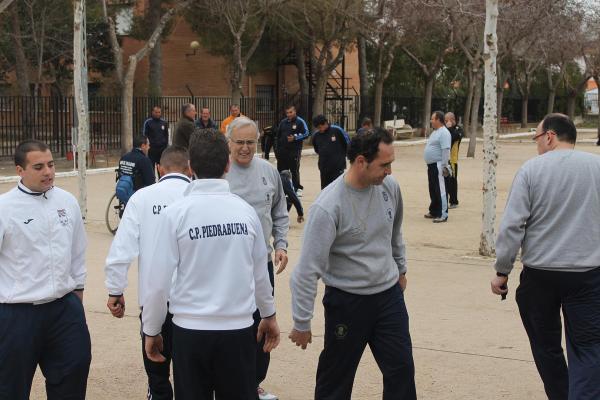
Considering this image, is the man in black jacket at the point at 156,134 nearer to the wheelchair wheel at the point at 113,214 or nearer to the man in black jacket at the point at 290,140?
the man in black jacket at the point at 290,140

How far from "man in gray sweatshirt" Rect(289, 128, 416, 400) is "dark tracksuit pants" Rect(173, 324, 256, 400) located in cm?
59

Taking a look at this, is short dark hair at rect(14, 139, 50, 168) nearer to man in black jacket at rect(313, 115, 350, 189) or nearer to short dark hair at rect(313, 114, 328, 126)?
short dark hair at rect(313, 114, 328, 126)

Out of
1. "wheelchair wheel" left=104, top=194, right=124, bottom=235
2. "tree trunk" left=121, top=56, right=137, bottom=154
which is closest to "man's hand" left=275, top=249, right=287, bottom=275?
"wheelchair wheel" left=104, top=194, right=124, bottom=235

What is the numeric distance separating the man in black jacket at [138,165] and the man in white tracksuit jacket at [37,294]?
258 inches

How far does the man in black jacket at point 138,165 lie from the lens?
11.1 meters

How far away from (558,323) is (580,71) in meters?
61.5

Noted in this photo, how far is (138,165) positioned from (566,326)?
724cm

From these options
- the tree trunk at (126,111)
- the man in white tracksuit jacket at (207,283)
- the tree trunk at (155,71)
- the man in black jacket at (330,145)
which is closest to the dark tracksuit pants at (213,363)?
the man in white tracksuit jacket at (207,283)

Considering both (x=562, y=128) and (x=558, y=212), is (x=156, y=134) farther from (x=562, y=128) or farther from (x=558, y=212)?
(x=558, y=212)

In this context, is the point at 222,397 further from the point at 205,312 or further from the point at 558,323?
the point at 558,323

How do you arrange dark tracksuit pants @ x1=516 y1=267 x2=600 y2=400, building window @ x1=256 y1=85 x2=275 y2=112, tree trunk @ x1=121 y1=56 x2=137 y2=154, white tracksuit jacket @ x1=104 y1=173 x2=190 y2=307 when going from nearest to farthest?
white tracksuit jacket @ x1=104 y1=173 x2=190 y2=307
dark tracksuit pants @ x1=516 y1=267 x2=600 y2=400
tree trunk @ x1=121 y1=56 x2=137 y2=154
building window @ x1=256 y1=85 x2=275 y2=112

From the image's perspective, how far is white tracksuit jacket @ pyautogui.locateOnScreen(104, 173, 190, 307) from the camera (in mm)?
4582

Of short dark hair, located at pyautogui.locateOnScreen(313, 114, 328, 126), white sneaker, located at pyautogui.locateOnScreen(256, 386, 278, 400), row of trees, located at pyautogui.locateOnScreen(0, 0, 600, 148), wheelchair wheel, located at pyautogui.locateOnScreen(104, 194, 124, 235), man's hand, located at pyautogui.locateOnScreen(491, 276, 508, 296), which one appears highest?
row of trees, located at pyautogui.locateOnScreen(0, 0, 600, 148)

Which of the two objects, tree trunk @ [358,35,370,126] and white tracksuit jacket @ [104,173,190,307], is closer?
white tracksuit jacket @ [104,173,190,307]
